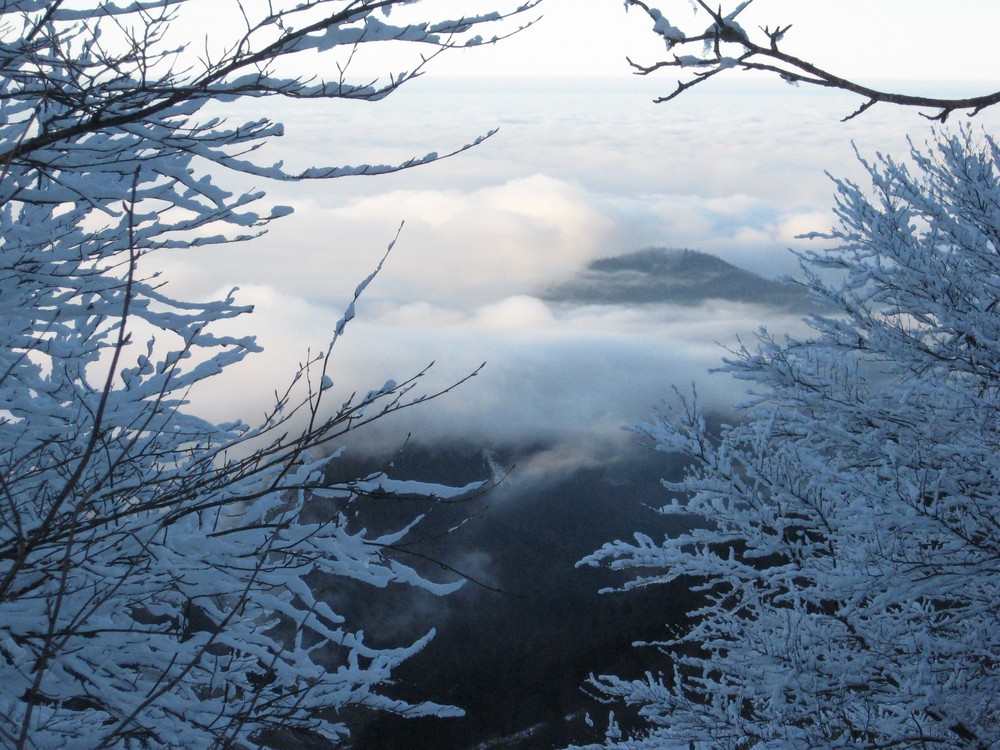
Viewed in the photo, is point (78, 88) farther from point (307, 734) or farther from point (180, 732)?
point (307, 734)

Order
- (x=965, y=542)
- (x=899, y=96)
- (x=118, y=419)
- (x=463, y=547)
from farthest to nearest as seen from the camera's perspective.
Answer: (x=463, y=547)
(x=965, y=542)
(x=118, y=419)
(x=899, y=96)

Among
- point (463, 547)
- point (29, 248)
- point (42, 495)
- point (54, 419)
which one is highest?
point (29, 248)

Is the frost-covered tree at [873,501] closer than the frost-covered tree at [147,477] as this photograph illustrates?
No

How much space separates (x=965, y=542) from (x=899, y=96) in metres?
4.03

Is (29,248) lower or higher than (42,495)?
higher

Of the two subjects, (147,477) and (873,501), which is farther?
(873,501)

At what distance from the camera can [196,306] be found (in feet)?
10.7

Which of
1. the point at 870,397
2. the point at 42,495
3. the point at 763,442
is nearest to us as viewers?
the point at 42,495

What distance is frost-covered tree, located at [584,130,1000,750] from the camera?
15.6 ft

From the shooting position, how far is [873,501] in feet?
15.6

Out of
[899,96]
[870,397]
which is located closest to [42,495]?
[899,96]

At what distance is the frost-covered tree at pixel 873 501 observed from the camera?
476cm

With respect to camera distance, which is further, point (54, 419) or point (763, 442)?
point (763, 442)

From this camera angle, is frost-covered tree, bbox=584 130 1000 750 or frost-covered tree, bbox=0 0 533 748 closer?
frost-covered tree, bbox=0 0 533 748
